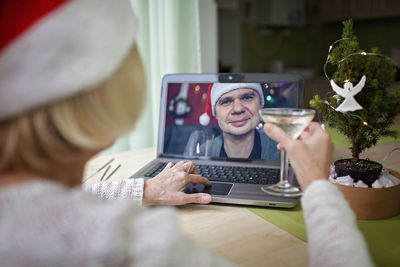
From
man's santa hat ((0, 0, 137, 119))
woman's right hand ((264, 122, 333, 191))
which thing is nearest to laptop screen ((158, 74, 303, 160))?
woman's right hand ((264, 122, 333, 191))

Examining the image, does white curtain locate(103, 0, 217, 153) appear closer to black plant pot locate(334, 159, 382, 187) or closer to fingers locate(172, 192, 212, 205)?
fingers locate(172, 192, 212, 205)

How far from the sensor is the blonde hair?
400 millimetres

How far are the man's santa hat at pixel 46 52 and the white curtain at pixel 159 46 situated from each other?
1257 millimetres

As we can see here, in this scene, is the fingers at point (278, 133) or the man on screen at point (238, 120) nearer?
the fingers at point (278, 133)

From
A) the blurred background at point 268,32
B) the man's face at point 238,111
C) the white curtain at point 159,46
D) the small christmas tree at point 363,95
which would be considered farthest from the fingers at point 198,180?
the blurred background at point 268,32

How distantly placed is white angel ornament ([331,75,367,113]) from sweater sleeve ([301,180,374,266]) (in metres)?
0.23

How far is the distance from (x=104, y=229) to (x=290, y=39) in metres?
4.26

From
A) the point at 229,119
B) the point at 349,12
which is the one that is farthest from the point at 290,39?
the point at 229,119

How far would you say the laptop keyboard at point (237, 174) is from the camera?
93 cm

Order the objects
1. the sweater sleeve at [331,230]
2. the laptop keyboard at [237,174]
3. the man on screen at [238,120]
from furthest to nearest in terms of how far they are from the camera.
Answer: the man on screen at [238,120], the laptop keyboard at [237,174], the sweater sleeve at [331,230]

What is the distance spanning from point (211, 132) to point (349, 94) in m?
0.46

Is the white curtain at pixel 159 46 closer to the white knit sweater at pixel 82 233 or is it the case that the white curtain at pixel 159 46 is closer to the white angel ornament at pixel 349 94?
the white angel ornament at pixel 349 94

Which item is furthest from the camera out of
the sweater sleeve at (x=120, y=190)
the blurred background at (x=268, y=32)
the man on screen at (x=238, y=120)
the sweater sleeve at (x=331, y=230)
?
the blurred background at (x=268, y=32)

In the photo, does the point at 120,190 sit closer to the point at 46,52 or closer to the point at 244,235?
the point at 244,235
